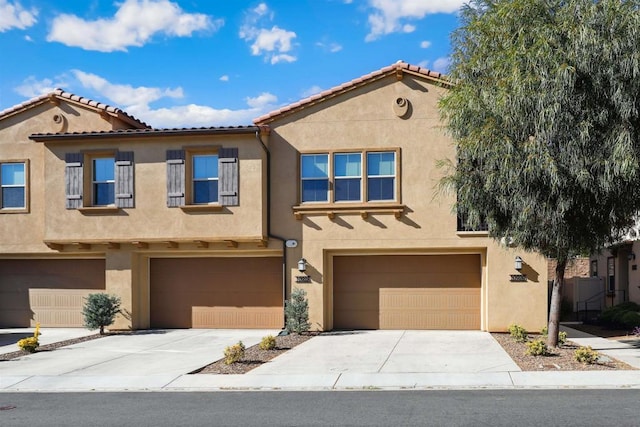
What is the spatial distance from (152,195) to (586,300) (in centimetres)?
1573

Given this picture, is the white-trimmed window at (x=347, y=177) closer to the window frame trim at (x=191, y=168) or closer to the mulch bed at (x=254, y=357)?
the window frame trim at (x=191, y=168)

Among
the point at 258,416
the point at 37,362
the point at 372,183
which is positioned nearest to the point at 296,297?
the point at 372,183

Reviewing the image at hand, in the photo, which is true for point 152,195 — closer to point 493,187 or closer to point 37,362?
point 37,362

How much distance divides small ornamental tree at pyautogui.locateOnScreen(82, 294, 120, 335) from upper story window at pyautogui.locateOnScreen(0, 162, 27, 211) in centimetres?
433

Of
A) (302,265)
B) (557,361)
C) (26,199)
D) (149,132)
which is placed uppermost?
(149,132)

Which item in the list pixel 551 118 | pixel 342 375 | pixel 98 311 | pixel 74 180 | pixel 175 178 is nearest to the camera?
pixel 551 118

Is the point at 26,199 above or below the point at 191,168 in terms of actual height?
below

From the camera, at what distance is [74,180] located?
68.3ft

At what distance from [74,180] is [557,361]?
1456 centimetres

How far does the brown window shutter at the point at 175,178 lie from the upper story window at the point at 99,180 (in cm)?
117

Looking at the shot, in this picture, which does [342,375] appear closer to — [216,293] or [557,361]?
[557,361]

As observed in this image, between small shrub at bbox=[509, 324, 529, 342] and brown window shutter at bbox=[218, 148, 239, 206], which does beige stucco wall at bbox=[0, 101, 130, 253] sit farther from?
small shrub at bbox=[509, 324, 529, 342]

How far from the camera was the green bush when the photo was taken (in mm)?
19484

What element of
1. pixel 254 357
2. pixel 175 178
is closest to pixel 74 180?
pixel 175 178
